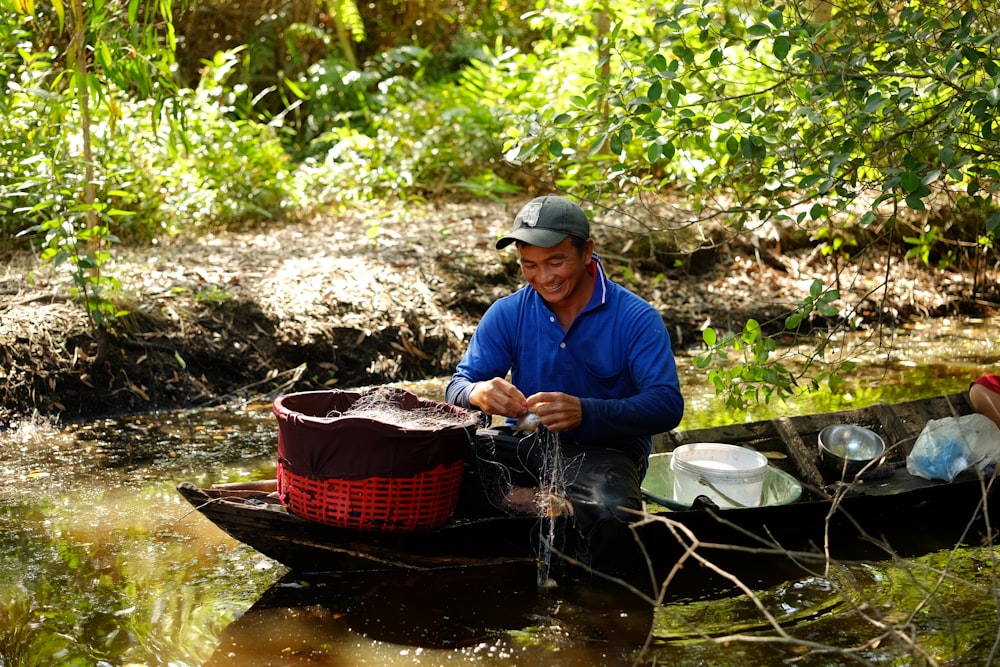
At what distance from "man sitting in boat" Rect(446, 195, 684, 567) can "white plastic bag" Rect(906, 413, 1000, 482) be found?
1.45 metres

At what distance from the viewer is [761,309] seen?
322 inches

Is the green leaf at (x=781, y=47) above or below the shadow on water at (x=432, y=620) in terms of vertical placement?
above

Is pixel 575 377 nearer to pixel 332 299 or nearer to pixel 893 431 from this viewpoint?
pixel 893 431

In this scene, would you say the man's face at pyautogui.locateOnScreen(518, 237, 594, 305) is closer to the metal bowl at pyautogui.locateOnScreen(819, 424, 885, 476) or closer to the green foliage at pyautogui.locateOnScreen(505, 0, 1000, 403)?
the green foliage at pyautogui.locateOnScreen(505, 0, 1000, 403)

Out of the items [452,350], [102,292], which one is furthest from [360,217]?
[102,292]

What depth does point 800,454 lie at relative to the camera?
5.09 meters

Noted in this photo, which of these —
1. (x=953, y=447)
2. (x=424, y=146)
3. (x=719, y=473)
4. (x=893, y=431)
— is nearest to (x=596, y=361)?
(x=719, y=473)

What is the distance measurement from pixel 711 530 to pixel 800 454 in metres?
1.27

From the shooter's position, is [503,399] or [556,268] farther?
[556,268]

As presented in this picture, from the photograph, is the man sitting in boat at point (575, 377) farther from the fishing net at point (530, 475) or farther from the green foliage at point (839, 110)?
the green foliage at point (839, 110)

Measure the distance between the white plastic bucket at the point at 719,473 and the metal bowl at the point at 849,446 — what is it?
0.55m

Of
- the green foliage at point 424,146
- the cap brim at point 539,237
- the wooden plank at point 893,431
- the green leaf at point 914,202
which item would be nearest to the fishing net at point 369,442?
the cap brim at point 539,237

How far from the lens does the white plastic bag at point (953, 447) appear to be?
458 cm

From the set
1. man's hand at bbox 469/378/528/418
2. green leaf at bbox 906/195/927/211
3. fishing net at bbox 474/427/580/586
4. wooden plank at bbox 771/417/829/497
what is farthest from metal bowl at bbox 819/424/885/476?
man's hand at bbox 469/378/528/418
